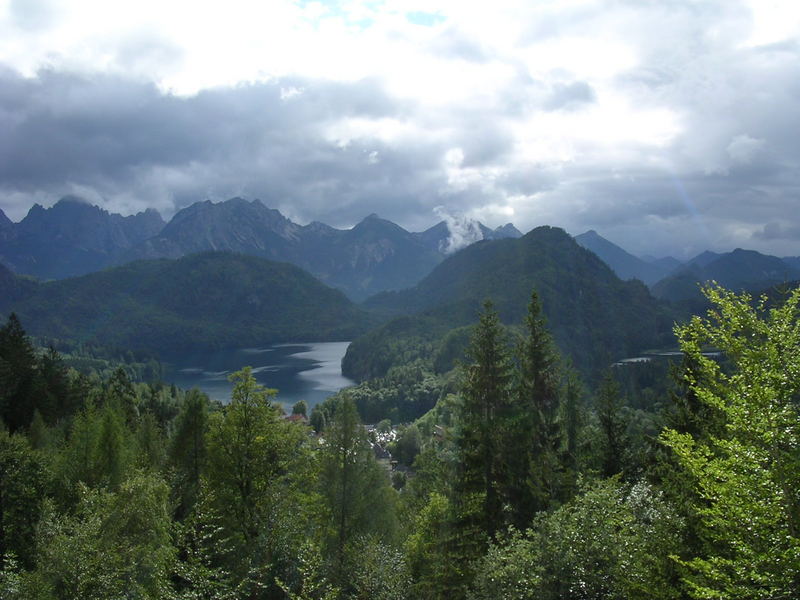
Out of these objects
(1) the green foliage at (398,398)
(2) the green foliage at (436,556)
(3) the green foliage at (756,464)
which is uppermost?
(3) the green foliage at (756,464)

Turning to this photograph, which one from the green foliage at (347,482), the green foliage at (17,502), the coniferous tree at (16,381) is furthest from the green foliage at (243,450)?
the coniferous tree at (16,381)

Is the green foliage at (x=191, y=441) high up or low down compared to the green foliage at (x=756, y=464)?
down

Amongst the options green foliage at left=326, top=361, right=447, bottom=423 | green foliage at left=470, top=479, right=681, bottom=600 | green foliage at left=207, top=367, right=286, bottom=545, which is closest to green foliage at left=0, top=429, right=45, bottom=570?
green foliage at left=207, top=367, right=286, bottom=545

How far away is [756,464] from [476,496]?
47.6ft

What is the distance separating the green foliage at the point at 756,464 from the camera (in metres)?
9.80

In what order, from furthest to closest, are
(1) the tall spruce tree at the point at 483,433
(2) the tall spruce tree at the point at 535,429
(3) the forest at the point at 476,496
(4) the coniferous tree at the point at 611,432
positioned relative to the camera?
(4) the coniferous tree at the point at 611,432, (2) the tall spruce tree at the point at 535,429, (1) the tall spruce tree at the point at 483,433, (3) the forest at the point at 476,496

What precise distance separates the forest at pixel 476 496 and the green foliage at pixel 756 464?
0.05m

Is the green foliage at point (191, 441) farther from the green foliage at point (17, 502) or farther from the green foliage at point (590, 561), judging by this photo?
the green foliage at point (590, 561)

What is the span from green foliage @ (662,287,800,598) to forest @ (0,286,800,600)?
5cm

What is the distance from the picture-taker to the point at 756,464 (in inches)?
414

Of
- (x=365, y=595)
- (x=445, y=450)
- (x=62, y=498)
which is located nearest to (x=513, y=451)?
(x=445, y=450)

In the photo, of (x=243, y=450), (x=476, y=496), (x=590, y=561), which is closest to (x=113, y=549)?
(x=243, y=450)

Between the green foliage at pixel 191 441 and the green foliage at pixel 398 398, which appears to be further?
the green foliage at pixel 398 398

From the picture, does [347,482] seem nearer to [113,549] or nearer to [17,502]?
[113,549]
